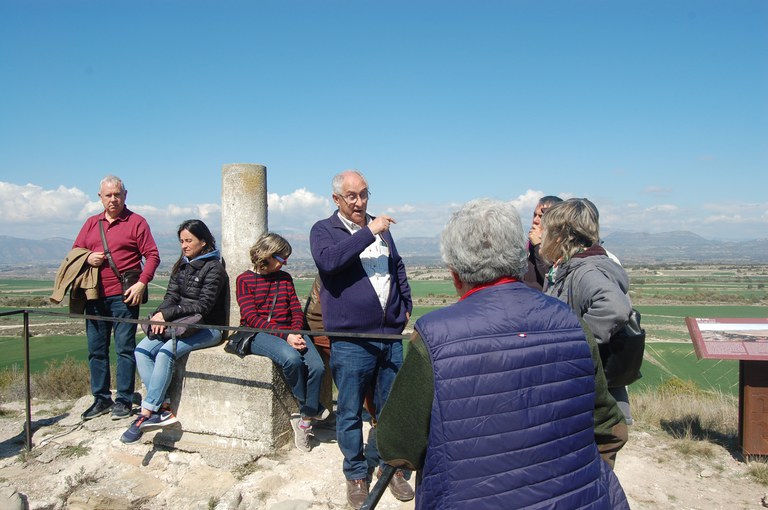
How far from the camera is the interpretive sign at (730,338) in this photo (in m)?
3.99

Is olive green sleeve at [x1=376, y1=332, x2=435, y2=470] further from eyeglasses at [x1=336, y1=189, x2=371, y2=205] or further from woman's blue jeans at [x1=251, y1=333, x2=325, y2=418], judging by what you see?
woman's blue jeans at [x1=251, y1=333, x2=325, y2=418]

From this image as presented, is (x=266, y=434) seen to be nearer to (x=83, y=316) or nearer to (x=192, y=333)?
(x=192, y=333)

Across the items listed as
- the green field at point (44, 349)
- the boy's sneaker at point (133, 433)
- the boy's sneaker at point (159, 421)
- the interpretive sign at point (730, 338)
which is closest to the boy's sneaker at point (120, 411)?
the boy's sneaker at point (133, 433)

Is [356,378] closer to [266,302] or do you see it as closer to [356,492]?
[356,492]

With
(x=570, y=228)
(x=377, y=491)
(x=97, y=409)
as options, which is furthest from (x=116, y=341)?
(x=570, y=228)

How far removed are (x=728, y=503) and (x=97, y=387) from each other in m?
5.18

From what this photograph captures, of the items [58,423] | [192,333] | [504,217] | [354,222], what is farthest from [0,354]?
[504,217]

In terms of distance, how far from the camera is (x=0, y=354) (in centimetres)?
2392

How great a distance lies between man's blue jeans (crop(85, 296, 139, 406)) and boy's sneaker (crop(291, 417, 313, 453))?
5.66 feet

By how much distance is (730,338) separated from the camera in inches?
163

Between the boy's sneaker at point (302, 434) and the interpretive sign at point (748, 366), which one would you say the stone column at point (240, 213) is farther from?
the interpretive sign at point (748, 366)

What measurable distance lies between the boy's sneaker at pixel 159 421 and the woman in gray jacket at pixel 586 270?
305 centimetres

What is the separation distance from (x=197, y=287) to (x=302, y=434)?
4.75 feet

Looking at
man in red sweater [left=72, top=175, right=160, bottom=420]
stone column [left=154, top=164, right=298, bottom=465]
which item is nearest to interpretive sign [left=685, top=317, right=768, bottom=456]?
stone column [left=154, top=164, right=298, bottom=465]
